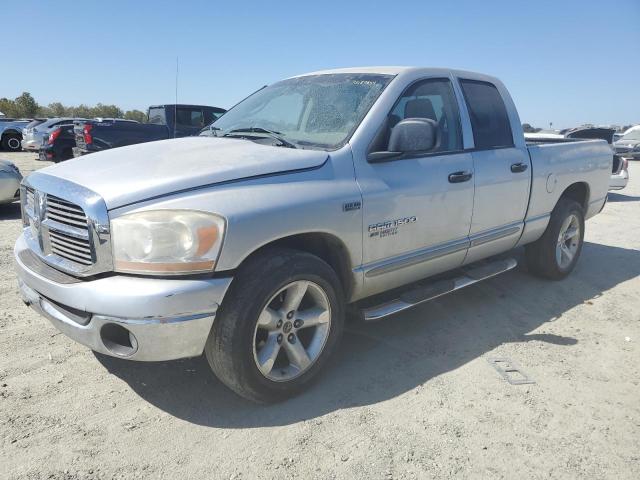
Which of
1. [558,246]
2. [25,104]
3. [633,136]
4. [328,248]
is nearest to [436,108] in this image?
[328,248]

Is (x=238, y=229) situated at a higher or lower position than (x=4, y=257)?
higher

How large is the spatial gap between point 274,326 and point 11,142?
23.3m

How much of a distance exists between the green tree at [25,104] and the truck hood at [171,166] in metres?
46.9

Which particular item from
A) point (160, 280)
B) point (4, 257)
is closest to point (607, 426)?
point (160, 280)

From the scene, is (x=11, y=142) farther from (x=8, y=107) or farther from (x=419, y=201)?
(x=8, y=107)

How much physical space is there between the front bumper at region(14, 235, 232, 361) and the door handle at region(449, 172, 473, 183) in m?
1.86

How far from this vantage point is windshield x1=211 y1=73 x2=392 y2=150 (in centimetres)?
324

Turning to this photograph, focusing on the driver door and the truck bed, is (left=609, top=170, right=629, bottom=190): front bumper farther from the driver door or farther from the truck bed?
the driver door

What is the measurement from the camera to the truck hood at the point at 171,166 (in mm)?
2477

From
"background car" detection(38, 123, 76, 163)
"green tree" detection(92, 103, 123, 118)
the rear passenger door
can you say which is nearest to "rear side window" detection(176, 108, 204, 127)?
"background car" detection(38, 123, 76, 163)

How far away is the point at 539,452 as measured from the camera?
2.49 metres

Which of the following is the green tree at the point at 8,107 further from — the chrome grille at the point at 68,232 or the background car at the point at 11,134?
the chrome grille at the point at 68,232

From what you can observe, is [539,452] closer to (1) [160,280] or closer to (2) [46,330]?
(1) [160,280]

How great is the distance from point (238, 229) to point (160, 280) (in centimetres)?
44
